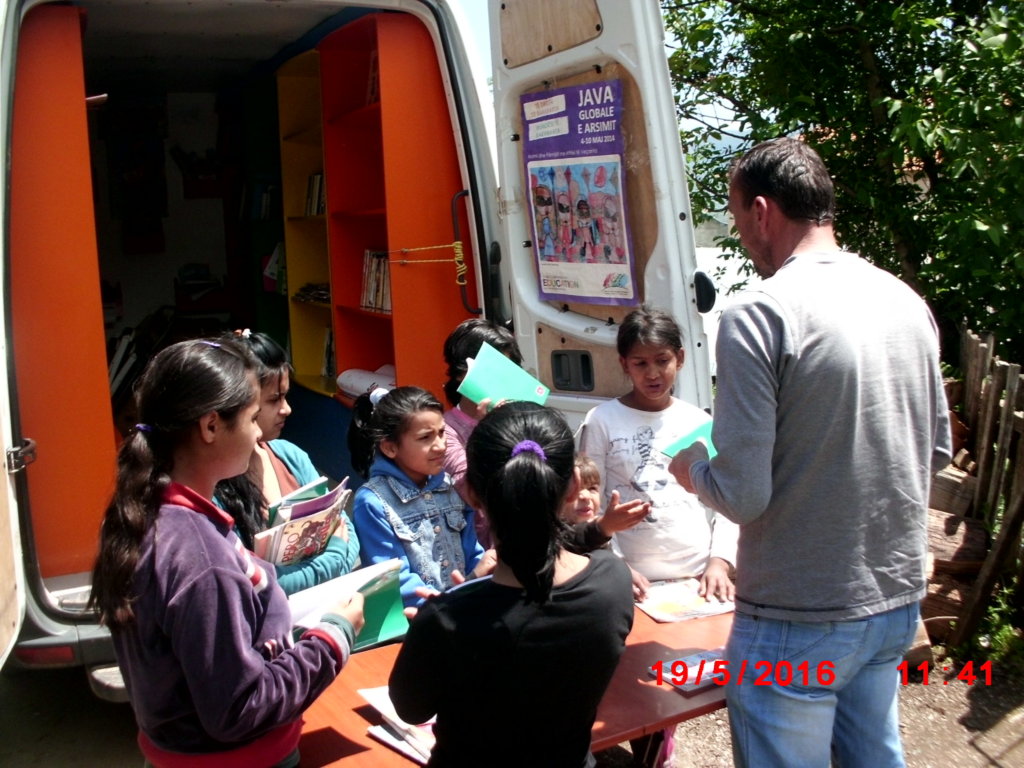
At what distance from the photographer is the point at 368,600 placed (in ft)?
6.65

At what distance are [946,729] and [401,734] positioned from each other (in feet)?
7.33

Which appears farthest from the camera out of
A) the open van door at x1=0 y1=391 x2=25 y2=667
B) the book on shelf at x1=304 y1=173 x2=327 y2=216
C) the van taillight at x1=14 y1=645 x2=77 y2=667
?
the book on shelf at x1=304 y1=173 x2=327 y2=216

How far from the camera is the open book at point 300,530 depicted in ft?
6.96

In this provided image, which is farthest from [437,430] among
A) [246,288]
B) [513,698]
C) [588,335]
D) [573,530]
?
[246,288]

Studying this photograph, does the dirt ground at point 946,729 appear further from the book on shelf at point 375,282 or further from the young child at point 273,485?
the book on shelf at point 375,282

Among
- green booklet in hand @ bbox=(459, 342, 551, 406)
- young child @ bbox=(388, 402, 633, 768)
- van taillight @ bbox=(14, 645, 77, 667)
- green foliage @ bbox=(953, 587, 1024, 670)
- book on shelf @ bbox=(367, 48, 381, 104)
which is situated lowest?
green foliage @ bbox=(953, 587, 1024, 670)

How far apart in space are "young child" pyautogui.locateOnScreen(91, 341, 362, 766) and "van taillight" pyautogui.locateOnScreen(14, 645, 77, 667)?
1.31m

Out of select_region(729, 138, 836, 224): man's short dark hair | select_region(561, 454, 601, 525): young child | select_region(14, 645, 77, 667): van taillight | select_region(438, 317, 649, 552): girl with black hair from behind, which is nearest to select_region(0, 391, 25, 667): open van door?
select_region(14, 645, 77, 667): van taillight

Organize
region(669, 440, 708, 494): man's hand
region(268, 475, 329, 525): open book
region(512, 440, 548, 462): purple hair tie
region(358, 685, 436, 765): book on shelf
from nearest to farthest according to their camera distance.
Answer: region(512, 440, 548, 462): purple hair tie
region(358, 685, 436, 765): book on shelf
region(669, 440, 708, 494): man's hand
region(268, 475, 329, 525): open book

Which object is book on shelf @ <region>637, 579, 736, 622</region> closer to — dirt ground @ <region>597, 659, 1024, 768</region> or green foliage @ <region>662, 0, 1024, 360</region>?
dirt ground @ <region>597, 659, 1024, 768</region>

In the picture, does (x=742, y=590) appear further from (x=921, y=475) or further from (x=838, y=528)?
(x=921, y=475)

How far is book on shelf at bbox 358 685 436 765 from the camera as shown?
75.3 inches

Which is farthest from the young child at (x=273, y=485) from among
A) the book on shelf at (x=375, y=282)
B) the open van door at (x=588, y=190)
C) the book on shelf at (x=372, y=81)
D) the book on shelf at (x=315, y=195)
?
the book on shelf at (x=315, y=195)

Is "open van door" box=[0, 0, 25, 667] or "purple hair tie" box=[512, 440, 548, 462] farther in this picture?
"open van door" box=[0, 0, 25, 667]
